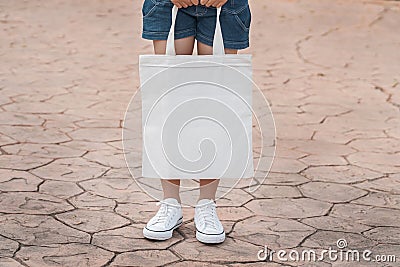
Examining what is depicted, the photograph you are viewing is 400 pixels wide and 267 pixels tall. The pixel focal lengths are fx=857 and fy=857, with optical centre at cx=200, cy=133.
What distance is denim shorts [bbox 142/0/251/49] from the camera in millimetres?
2893

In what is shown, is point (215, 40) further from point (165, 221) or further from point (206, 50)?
point (165, 221)

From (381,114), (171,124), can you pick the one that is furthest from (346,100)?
(171,124)

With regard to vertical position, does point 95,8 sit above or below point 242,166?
below

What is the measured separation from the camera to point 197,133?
291 cm

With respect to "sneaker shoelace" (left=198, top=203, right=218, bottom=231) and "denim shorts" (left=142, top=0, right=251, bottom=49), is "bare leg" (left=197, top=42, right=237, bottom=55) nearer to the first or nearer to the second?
"denim shorts" (left=142, top=0, right=251, bottom=49)

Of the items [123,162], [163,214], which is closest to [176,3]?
[163,214]

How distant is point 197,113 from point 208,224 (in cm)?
42

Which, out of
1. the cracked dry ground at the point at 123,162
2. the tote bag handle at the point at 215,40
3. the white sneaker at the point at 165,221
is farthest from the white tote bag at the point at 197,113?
the cracked dry ground at the point at 123,162

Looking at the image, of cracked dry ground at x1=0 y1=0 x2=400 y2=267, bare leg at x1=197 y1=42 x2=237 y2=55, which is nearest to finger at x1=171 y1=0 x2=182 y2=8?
bare leg at x1=197 y1=42 x2=237 y2=55

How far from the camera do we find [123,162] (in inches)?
155

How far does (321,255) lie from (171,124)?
0.69m

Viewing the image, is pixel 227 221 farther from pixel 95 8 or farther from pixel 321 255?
pixel 95 8

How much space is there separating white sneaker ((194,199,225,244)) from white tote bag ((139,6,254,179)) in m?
0.17

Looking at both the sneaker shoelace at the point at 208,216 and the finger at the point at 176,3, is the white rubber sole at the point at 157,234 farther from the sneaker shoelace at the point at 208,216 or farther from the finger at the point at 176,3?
the finger at the point at 176,3
